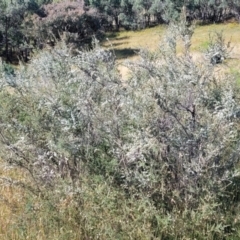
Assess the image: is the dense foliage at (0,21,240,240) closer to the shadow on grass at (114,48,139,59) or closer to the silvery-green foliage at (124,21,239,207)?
the silvery-green foliage at (124,21,239,207)

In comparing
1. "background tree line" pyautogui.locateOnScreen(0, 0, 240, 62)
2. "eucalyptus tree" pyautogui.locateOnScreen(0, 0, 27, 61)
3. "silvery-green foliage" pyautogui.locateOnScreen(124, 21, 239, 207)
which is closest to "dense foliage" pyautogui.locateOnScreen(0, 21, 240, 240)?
"silvery-green foliage" pyautogui.locateOnScreen(124, 21, 239, 207)

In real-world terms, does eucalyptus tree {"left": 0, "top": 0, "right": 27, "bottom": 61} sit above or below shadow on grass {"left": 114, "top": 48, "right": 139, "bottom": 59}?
above

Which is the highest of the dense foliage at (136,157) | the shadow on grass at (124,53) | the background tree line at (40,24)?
the dense foliage at (136,157)

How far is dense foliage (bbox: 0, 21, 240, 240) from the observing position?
3684 mm

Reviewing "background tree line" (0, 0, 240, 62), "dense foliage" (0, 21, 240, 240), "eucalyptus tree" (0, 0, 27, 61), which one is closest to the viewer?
"dense foliage" (0, 21, 240, 240)

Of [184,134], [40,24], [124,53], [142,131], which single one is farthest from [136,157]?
[124,53]

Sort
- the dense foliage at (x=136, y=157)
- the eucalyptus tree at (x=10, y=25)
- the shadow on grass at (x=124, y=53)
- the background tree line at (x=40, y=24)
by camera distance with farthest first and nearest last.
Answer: the shadow on grass at (x=124, y=53)
the eucalyptus tree at (x=10, y=25)
the background tree line at (x=40, y=24)
the dense foliage at (x=136, y=157)

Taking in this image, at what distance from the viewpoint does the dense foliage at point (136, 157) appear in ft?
12.1

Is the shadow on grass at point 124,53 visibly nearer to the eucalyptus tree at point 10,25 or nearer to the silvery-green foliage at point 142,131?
the eucalyptus tree at point 10,25

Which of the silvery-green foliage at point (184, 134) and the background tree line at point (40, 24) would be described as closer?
the silvery-green foliage at point (184, 134)

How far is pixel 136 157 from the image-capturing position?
371cm

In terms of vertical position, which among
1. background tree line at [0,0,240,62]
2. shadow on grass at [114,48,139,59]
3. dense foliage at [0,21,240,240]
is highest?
dense foliage at [0,21,240,240]

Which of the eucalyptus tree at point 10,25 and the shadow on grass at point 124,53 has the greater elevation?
the eucalyptus tree at point 10,25

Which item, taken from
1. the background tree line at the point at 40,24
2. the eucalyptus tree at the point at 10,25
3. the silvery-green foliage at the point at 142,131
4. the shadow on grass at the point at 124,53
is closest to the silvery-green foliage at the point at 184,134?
the silvery-green foliage at the point at 142,131
